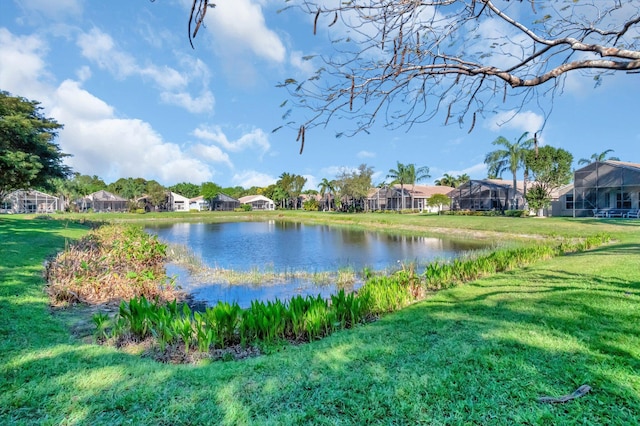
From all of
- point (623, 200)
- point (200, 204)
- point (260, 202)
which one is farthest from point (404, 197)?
point (200, 204)

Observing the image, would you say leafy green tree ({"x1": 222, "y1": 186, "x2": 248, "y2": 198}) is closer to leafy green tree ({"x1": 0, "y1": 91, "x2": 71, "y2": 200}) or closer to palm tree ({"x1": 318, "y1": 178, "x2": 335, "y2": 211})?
palm tree ({"x1": 318, "y1": 178, "x2": 335, "y2": 211})

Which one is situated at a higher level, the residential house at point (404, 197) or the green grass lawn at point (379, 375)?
the residential house at point (404, 197)

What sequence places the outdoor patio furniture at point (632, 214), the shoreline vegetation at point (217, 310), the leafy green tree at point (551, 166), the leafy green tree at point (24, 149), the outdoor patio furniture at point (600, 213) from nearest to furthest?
the shoreline vegetation at point (217, 310) → the leafy green tree at point (24, 149) → the outdoor patio furniture at point (632, 214) → the outdoor patio furniture at point (600, 213) → the leafy green tree at point (551, 166)

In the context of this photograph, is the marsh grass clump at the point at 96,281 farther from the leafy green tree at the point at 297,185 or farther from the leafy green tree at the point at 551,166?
the leafy green tree at the point at 297,185

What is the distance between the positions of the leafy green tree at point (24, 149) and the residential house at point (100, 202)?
157 feet

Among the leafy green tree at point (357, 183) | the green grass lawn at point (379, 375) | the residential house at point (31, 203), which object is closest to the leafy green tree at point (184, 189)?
the residential house at point (31, 203)

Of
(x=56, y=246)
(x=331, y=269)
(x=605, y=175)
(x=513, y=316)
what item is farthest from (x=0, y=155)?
(x=605, y=175)

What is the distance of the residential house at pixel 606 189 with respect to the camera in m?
27.9

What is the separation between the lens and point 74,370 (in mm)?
3172

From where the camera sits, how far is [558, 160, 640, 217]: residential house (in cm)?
2791

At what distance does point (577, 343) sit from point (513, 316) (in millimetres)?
1021

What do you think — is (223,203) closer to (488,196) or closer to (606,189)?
(488,196)

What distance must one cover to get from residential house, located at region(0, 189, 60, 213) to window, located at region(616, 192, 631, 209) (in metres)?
75.0

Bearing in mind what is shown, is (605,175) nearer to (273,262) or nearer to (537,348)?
(273,262)
